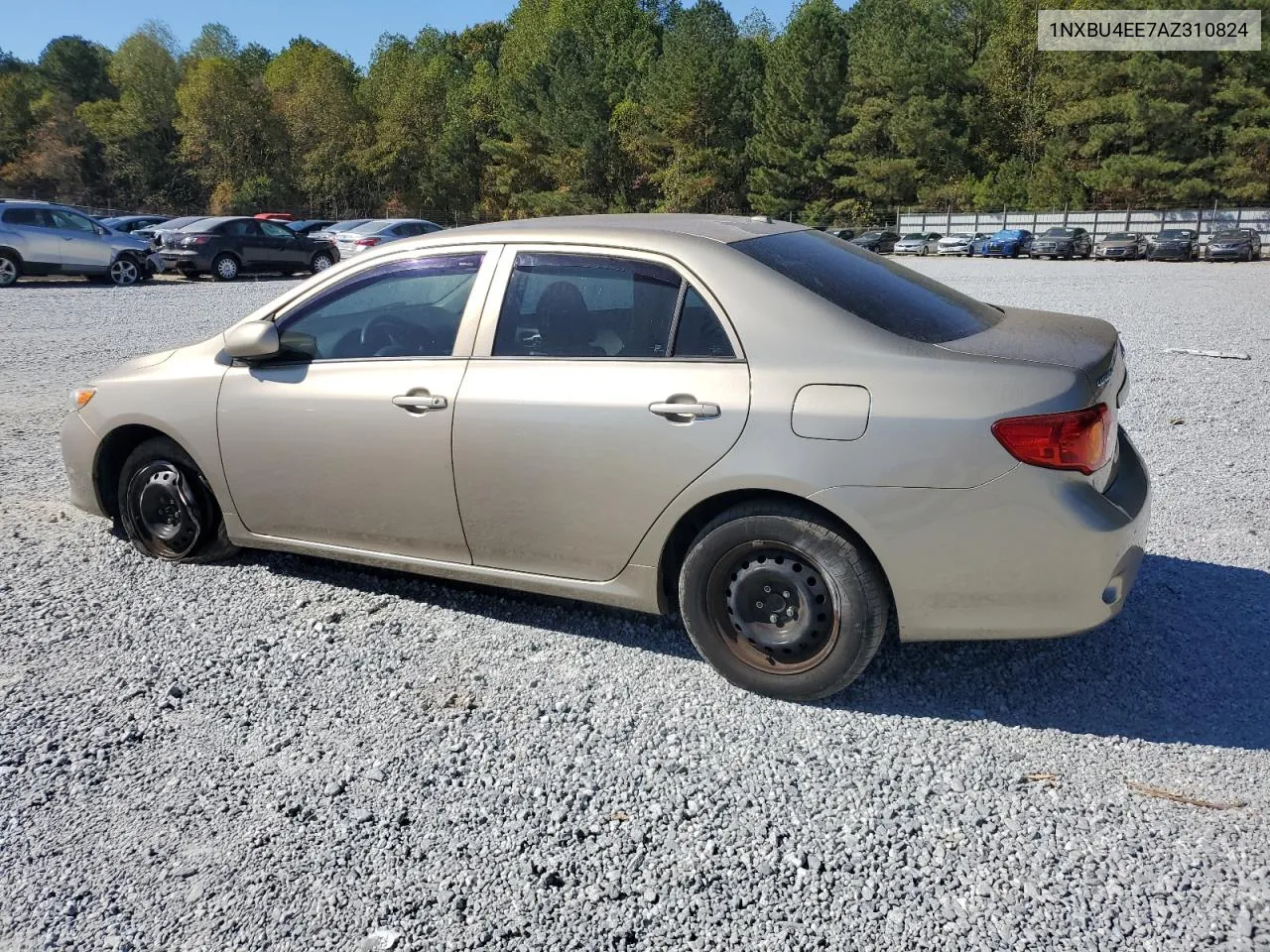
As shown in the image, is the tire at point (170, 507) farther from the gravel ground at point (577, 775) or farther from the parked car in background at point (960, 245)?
the parked car in background at point (960, 245)

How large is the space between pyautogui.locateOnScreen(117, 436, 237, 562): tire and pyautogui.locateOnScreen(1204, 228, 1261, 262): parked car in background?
42998mm

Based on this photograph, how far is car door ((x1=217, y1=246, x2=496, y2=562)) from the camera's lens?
3.97 metres

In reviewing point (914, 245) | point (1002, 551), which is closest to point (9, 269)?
point (1002, 551)

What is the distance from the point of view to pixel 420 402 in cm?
393

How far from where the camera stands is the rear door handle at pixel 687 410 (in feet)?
11.2

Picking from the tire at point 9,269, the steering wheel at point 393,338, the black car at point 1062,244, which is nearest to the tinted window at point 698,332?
the steering wheel at point 393,338

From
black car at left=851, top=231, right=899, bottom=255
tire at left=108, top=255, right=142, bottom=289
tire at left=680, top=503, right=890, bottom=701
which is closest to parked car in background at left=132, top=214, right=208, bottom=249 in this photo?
tire at left=108, top=255, right=142, bottom=289

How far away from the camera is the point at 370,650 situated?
157 inches

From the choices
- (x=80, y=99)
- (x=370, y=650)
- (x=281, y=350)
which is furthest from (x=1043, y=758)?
(x=80, y=99)

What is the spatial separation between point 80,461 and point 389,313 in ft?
6.25

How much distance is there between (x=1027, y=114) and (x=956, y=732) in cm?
6655

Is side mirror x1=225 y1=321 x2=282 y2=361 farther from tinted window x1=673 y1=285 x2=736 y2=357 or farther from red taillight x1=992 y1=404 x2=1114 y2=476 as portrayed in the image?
red taillight x1=992 y1=404 x2=1114 y2=476

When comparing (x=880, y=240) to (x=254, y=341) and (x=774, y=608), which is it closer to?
(x=254, y=341)

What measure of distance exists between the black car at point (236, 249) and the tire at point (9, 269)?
13.1ft
